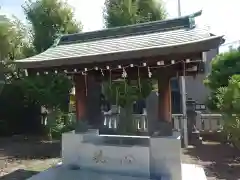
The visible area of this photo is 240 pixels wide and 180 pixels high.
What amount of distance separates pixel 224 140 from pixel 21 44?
9479 millimetres

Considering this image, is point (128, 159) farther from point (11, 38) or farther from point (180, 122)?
point (11, 38)

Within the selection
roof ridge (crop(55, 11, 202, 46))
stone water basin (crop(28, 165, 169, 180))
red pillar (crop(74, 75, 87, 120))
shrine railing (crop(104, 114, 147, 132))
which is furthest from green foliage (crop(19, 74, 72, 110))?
stone water basin (crop(28, 165, 169, 180))

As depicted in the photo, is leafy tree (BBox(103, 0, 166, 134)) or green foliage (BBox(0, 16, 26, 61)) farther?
green foliage (BBox(0, 16, 26, 61))

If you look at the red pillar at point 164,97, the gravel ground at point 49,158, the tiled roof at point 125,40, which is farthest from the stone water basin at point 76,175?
the tiled roof at point 125,40

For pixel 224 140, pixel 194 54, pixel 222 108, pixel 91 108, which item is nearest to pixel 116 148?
pixel 91 108

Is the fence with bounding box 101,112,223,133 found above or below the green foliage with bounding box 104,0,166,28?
below

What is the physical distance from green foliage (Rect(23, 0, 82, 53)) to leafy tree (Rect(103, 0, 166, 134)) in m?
1.92

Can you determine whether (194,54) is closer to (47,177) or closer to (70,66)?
(70,66)

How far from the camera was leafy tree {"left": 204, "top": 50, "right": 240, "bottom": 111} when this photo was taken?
362 inches

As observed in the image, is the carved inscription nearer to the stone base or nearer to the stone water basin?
the stone base

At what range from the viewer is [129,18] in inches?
421

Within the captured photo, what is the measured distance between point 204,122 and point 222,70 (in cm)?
233

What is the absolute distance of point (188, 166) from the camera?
→ 20.8ft

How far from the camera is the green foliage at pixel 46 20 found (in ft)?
35.8
